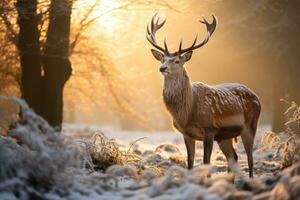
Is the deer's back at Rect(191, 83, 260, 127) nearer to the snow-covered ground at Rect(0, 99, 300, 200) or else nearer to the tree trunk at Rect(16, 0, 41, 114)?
the snow-covered ground at Rect(0, 99, 300, 200)

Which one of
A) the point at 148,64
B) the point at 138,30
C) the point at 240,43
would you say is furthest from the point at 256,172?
the point at 148,64

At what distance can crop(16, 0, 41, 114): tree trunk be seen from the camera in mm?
13211

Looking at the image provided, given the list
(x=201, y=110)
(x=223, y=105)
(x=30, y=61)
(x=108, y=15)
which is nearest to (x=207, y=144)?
(x=201, y=110)

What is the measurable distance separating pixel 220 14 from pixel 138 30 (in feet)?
9.42

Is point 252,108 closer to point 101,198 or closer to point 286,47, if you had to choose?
point 101,198

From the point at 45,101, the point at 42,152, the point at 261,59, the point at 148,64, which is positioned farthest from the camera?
the point at 148,64

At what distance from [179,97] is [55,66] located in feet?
15.9

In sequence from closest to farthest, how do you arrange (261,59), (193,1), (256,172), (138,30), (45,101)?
1. (256,172)
2. (45,101)
3. (193,1)
4. (138,30)
5. (261,59)

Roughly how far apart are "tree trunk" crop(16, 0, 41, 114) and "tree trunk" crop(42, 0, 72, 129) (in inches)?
6.0

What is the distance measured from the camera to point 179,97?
30.7ft

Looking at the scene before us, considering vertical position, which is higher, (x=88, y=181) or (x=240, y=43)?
(x=240, y=43)

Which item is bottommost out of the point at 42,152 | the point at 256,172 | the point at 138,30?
the point at 256,172

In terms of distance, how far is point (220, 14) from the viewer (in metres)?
19.9

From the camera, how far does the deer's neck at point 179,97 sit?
930 centimetres
